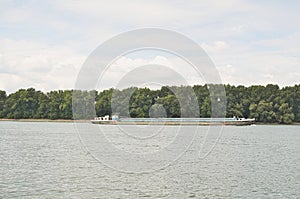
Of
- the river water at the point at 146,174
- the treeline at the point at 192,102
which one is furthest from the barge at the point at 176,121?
the river water at the point at 146,174

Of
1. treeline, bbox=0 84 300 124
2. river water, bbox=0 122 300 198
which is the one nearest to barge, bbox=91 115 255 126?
treeline, bbox=0 84 300 124

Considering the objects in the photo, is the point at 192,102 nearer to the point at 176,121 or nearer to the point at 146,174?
the point at 176,121

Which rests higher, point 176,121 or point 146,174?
point 176,121

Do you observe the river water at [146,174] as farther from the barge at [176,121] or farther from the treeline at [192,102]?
the treeline at [192,102]

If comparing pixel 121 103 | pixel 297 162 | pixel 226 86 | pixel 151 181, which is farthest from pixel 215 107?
pixel 151 181

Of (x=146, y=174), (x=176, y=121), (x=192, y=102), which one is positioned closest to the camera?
(x=146, y=174)

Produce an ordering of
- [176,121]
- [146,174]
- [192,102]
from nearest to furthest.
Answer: [146,174] < [176,121] < [192,102]

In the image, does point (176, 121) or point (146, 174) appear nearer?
point (146, 174)

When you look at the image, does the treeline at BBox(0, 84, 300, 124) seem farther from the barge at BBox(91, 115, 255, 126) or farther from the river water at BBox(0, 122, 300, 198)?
the river water at BBox(0, 122, 300, 198)

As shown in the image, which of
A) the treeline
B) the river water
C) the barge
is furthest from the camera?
the treeline

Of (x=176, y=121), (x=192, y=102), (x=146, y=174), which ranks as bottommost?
(x=146, y=174)

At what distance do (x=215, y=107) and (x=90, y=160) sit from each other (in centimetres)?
10153

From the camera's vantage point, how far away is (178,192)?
1030 inches

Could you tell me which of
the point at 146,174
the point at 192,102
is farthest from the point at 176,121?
the point at 146,174
